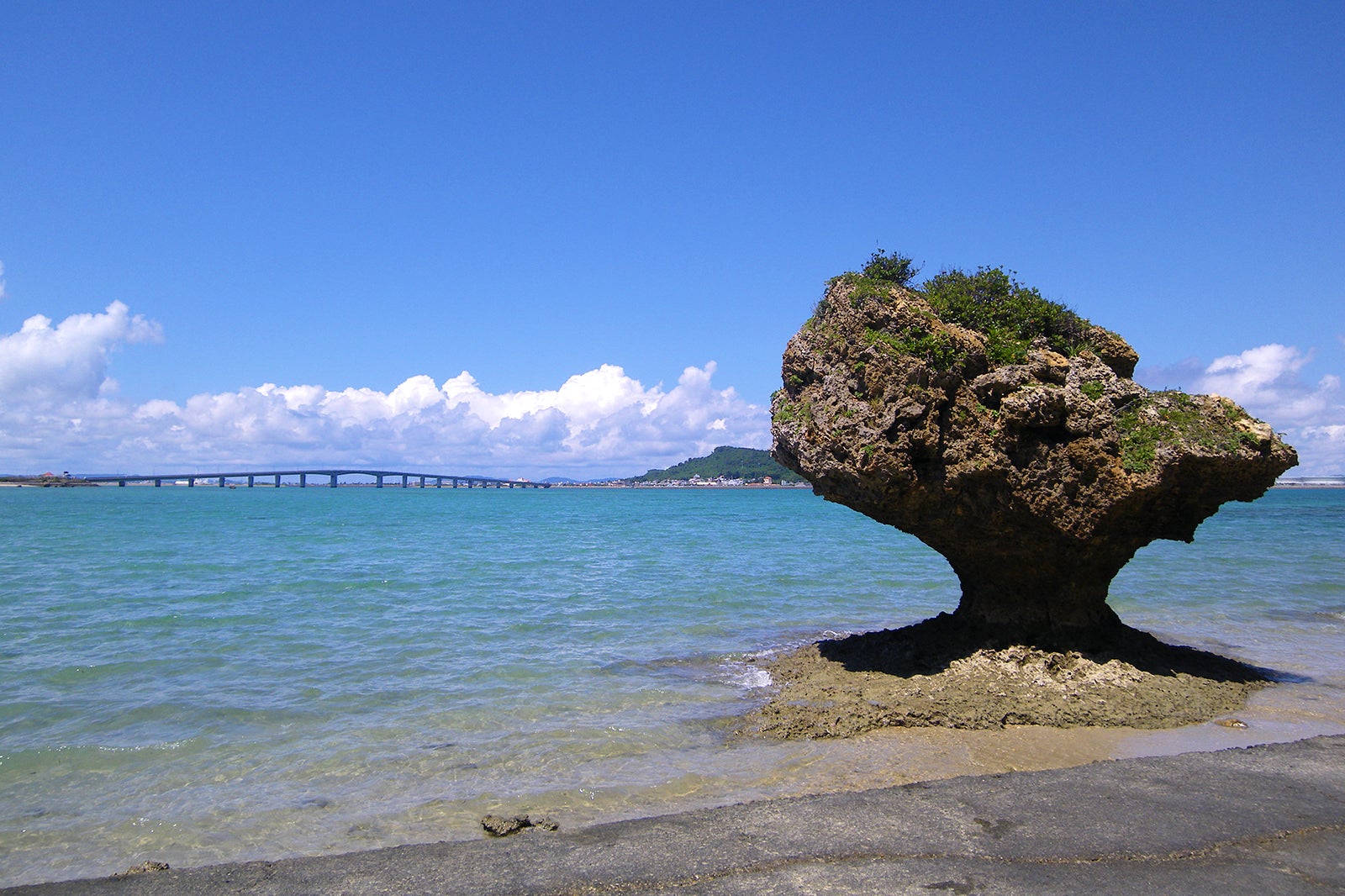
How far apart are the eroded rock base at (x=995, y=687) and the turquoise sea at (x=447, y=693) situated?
402 millimetres

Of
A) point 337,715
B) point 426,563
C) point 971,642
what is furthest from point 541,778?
point 426,563

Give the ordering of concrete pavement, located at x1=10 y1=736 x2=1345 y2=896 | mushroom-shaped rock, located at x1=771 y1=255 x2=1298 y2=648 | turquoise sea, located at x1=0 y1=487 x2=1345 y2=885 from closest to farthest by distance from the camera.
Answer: concrete pavement, located at x1=10 y1=736 x2=1345 y2=896
turquoise sea, located at x1=0 y1=487 x2=1345 y2=885
mushroom-shaped rock, located at x1=771 y1=255 x2=1298 y2=648

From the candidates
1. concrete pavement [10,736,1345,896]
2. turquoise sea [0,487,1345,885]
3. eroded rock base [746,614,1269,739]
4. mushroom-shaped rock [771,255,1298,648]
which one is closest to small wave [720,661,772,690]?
turquoise sea [0,487,1345,885]

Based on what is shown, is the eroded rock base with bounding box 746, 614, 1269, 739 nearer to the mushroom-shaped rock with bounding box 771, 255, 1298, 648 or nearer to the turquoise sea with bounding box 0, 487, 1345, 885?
the turquoise sea with bounding box 0, 487, 1345, 885

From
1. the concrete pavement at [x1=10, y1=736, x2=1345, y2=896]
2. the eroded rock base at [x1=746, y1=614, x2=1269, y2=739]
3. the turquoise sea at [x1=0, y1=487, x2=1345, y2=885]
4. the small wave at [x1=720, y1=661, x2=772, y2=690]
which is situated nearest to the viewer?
the concrete pavement at [x1=10, y1=736, x2=1345, y2=896]

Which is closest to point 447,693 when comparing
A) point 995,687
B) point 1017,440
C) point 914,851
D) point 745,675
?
point 745,675

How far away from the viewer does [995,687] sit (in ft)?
33.7

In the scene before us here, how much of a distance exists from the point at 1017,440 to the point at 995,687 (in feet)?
10.5

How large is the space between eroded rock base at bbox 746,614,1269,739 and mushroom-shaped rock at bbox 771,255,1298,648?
53 cm

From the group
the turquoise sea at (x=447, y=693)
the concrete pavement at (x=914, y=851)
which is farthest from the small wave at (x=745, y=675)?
the concrete pavement at (x=914, y=851)

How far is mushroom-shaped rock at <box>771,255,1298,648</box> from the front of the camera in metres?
9.90

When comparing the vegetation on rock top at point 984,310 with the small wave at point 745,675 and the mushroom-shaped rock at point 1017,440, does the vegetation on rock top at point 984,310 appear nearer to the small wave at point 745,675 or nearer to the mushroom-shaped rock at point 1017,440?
the mushroom-shaped rock at point 1017,440

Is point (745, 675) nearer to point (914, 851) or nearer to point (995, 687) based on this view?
point (995, 687)

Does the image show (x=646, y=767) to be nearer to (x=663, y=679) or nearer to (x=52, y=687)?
(x=663, y=679)
